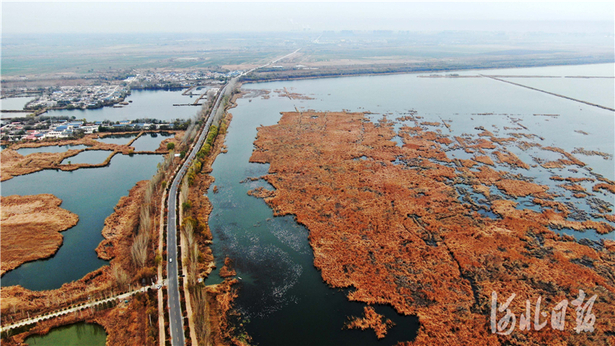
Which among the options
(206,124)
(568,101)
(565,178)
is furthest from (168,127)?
(568,101)

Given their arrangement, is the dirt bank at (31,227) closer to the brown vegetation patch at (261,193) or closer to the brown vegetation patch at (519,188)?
the brown vegetation patch at (261,193)

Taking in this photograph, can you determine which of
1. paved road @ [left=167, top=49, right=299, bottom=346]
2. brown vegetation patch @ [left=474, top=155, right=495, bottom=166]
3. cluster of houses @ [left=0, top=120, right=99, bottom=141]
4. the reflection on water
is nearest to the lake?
cluster of houses @ [left=0, top=120, right=99, bottom=141]

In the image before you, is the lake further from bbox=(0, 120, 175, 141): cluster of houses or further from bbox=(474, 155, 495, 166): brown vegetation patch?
bbox=(474, 155, 495, 166): brown vegetation patch

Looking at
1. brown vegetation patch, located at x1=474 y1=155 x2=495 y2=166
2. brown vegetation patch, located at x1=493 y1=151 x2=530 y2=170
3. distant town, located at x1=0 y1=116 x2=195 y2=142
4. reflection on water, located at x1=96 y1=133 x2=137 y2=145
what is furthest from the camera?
distant town, located at x1=0 y1=116 x2=195 y2=142

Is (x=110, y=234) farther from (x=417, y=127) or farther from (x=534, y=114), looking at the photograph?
(x=534, y=114)

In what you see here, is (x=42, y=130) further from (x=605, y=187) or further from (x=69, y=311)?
(x=605, y=187)

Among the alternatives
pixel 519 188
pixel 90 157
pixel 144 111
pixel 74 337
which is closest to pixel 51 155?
pixel 90 157

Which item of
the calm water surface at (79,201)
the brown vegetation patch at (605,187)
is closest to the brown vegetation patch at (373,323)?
the calm water surface at (79,201)
